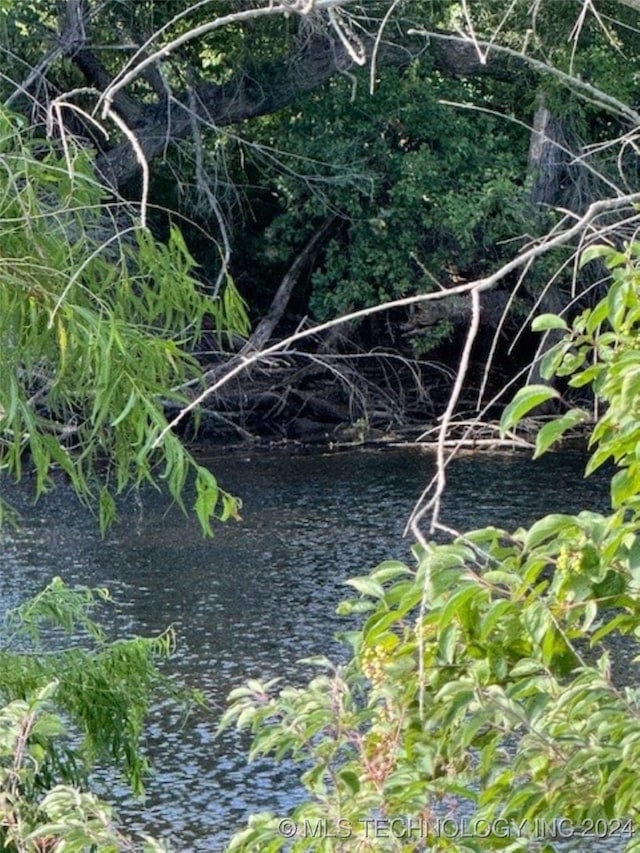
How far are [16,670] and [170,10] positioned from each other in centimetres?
914

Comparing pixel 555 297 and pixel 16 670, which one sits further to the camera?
pixel 555 297

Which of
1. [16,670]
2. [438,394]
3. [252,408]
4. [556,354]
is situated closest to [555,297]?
[438,394]

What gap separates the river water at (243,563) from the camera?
5961 mm

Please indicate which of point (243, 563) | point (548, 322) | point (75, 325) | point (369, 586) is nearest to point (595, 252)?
point (548, 322)

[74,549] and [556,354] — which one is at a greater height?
[556,354]

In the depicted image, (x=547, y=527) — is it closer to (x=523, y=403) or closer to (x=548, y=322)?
(x=523, y=403)

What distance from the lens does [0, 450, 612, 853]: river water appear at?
5961 millimetres

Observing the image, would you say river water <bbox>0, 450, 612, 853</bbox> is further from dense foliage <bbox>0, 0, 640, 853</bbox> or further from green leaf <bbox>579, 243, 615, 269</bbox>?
green leaf <bbox>579, 243, 615, 269</bbox>

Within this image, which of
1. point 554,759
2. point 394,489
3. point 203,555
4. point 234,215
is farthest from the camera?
point 234,215

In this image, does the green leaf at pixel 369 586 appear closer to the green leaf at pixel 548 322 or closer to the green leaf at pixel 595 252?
the green leaf at pixel 548 322

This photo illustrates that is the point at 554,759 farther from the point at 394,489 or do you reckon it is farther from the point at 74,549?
the point at 394,489

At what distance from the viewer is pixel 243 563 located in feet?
30.7

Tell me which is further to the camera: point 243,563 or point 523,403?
point 243,563

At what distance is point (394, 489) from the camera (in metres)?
11.6
